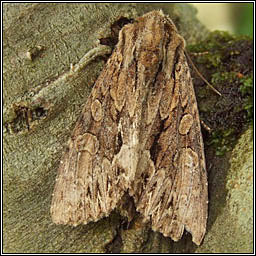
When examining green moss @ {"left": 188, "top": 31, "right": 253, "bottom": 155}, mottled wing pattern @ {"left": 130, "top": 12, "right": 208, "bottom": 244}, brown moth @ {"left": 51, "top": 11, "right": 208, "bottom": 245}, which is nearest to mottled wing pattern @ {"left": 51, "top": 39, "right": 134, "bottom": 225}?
brown moth @ {"left": 51, "top": 11, "right": 208, "bottom": 245}

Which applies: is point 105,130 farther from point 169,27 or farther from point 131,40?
point 169,27

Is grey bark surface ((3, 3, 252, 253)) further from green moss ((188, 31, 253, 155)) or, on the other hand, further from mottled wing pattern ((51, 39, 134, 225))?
green moss ((188, 31, 253, 155))

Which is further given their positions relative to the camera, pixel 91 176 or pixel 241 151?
pixel 91 176


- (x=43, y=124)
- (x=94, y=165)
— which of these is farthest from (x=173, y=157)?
(x=43, y=124)

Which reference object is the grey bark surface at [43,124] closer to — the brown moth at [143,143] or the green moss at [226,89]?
the brown moth at [143,143]

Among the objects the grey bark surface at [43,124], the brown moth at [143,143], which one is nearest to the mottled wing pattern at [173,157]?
the brown moth at [143,143]

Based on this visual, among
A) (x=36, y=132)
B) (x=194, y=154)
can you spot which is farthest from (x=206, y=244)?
(x=36, y=132)

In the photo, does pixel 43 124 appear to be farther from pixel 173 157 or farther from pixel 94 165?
pixel 173 157
